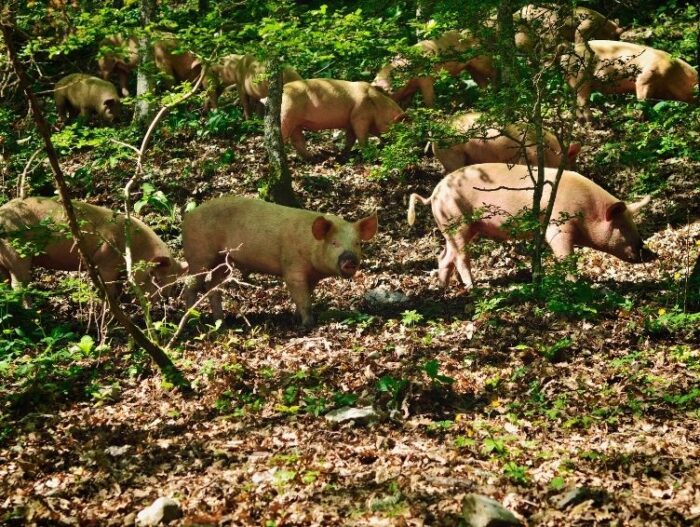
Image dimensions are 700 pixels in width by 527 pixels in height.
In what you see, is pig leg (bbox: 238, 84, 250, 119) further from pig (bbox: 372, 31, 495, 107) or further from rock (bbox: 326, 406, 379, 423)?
rock (bbox: 326, 406, 379, 423)

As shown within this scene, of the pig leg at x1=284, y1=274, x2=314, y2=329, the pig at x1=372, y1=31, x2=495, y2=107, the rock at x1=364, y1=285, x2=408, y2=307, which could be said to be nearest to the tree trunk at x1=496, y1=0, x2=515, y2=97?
the rock at x1=364, y1=285, x2=408, y2=307

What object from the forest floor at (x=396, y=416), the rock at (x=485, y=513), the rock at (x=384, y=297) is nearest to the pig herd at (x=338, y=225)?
the forest floor at (x=396, y=416)

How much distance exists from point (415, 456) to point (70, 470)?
2302 millimetres

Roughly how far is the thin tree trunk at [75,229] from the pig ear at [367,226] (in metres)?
2.89

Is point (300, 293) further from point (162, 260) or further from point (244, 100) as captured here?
point (244, 100)

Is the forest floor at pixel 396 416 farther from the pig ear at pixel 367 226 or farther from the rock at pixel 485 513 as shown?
the pig ear at pixel 367 226

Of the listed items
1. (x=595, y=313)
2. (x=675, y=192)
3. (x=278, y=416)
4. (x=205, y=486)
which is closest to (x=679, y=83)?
(x=675, y=192)

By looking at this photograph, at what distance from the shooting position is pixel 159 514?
4.45 m

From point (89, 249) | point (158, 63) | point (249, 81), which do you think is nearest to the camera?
point (89, 249)

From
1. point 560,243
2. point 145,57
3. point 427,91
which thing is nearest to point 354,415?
point 560,243

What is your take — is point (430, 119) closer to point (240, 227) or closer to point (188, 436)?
point (240, 227)

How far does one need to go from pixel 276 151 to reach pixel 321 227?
2940mm

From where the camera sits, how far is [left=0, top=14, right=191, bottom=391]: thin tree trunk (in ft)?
17.4

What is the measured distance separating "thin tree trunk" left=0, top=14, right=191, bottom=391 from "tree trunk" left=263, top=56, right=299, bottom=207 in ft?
15.8
